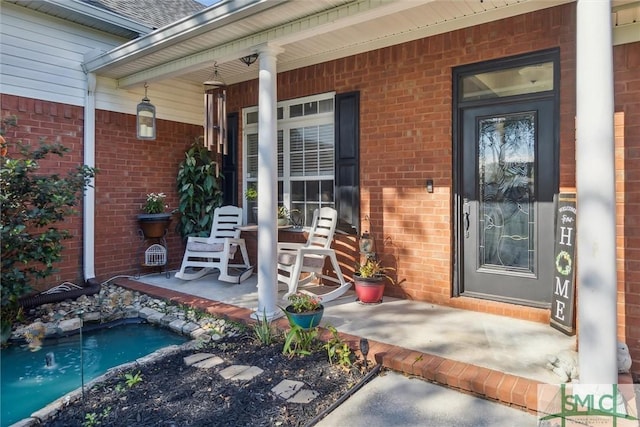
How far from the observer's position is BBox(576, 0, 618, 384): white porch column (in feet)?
6.68

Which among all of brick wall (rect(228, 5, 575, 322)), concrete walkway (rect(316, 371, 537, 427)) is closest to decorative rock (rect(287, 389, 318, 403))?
concrete walkway (rect(316, 371, 537, 427))

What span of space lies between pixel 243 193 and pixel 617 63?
440 centimetres

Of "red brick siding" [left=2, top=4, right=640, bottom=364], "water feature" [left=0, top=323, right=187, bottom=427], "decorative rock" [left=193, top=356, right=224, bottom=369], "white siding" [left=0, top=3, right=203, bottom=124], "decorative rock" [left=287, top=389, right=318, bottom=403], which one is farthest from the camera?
"white siding" [left=0, top=3, right=203, bottom=124]

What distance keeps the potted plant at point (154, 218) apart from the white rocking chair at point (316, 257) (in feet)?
5.68

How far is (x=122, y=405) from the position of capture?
2.33 meters

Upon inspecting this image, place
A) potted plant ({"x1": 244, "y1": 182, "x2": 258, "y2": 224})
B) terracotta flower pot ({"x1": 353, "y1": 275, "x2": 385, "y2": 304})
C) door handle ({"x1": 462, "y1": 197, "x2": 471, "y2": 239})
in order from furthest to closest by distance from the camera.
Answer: potted plant ({"x1": 244, "y1": 182, "x2": 258, "y2": 224})
terracotta flower pot ({"x1": 353, "y1": 275, "x2": 385, "y2": 304})
door handle ({"x1": 462, "y1": 197, "x2": 471, "y2": 239})

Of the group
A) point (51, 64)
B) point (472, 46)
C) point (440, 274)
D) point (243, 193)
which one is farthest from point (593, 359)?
point (51, 64)

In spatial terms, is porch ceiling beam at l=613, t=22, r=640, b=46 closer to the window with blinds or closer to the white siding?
the window with blinds

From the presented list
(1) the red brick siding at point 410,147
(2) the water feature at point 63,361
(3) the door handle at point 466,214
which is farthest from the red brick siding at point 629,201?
(2) the water feature at point 63,361

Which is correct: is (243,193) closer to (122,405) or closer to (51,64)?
(51,64)

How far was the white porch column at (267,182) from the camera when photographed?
348 cm

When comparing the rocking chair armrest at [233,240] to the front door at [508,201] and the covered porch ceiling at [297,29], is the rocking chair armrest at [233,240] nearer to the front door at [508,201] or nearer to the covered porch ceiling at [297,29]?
the covered porch ceiling at [297,29]

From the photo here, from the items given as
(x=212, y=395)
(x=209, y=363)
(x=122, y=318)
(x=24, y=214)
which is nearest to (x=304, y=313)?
(x=209, y=363)

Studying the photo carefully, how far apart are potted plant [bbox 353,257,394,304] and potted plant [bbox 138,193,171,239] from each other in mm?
2772
